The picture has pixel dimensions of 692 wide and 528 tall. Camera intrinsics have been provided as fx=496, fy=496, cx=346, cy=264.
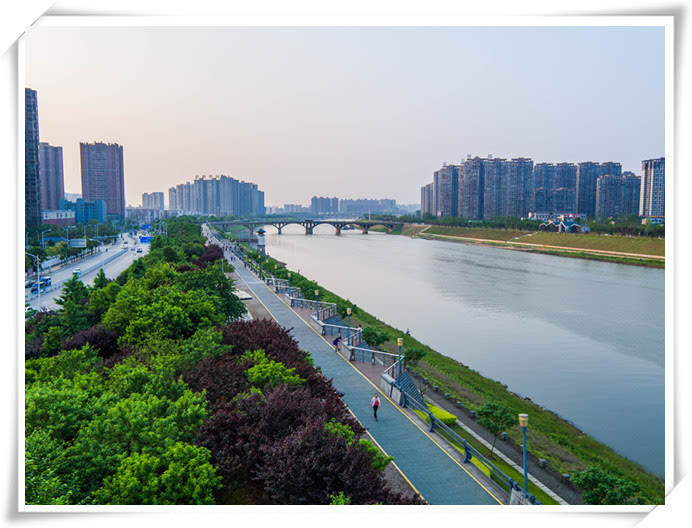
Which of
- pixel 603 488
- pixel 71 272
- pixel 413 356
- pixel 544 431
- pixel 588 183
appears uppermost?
pixel 588 183

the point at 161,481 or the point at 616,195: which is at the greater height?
the point at 616,195

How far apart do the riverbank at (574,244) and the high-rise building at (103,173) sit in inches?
1966

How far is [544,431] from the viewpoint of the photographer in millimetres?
9891

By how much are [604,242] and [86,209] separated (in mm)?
60550

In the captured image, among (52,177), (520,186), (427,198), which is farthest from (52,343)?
(427,198)

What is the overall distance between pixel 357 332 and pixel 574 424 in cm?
539

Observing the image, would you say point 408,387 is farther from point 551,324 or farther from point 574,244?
point 574,244

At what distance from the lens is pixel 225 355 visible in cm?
732

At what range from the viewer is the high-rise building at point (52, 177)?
4819 cm

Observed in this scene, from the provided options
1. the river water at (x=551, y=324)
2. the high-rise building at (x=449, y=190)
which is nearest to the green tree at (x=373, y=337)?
the river water at (x=551, y=324)

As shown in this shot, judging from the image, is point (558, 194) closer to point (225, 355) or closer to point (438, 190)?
point (438, 190)

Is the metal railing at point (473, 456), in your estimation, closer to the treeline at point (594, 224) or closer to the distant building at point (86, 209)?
the treeline at point (594, 224)

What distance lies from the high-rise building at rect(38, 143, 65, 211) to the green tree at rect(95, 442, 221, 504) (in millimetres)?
51118
